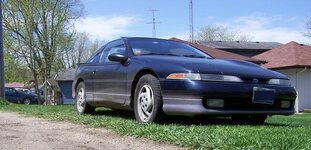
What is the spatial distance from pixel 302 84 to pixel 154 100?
19.4 meters

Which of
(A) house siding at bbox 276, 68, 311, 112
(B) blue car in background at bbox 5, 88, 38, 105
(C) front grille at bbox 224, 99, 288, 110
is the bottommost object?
(B) blue car in background at bbox 5, 88, 38, 105

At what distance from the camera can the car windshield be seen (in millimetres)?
6797

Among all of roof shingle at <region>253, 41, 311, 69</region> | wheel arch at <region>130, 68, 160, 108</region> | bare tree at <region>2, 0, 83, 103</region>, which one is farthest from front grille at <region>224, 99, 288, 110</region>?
bare tree at <region>2, 0, 83, 103</region>

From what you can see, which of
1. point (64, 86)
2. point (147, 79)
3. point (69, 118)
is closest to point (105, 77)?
point (69, 118)

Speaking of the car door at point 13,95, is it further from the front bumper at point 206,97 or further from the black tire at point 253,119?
the front bumper at point 206,97

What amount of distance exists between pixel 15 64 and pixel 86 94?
105 feet

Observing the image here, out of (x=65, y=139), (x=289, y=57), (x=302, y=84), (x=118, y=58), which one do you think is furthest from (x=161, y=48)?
(x=289, y=57)

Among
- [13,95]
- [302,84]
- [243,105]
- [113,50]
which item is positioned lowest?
[13,95]

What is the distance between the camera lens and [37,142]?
4797 millimetres

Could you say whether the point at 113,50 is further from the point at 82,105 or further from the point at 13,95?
the point at 13,95

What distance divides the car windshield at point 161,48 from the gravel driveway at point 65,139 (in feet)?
4.87

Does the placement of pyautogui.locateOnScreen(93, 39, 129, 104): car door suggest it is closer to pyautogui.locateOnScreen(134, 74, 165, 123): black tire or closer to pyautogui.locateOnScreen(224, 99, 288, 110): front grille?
pyautogui.locateOnScreen(134, 74, 165, 123): black tire

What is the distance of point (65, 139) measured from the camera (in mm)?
4949

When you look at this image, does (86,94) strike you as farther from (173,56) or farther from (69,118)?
(173,56)
